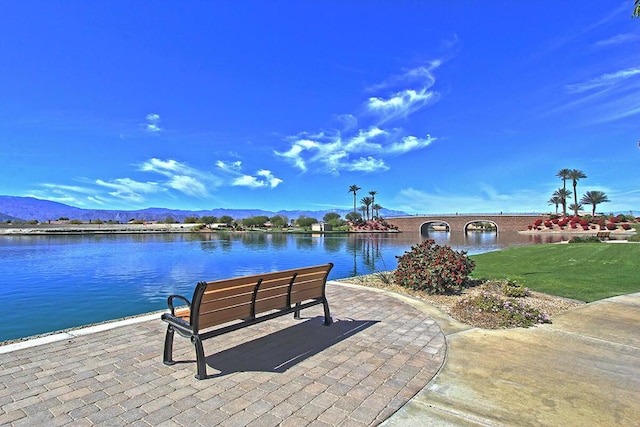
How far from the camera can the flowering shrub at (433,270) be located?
7766 millimetres

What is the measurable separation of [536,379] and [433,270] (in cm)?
445

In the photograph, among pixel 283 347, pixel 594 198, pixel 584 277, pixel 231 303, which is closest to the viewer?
pixel 231 303

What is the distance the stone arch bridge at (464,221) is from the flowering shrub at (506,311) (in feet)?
273

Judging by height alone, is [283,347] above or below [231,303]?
below

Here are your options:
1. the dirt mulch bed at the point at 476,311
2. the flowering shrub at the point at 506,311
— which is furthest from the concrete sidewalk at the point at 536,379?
the dirt mulch bed at the point at 476,311

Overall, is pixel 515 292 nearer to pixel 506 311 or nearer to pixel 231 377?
pixel 506 311

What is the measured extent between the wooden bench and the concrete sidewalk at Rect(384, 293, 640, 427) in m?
1.96

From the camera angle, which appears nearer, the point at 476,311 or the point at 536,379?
the point at 536,379

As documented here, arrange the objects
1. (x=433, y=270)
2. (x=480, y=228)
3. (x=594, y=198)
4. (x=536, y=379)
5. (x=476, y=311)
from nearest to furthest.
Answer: (x=536, y=379)
(x=476, y=311)
(x=433, y=270)
(x=594, y=198)
(x=480, y=228)

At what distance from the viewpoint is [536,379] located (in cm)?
343

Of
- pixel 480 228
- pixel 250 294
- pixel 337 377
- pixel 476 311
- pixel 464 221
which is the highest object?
pixel 464 221

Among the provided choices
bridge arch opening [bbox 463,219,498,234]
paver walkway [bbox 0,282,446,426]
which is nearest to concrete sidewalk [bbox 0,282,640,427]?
paver walkway [bbox 0,282,446,426]

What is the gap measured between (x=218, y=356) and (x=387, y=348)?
6.72ft

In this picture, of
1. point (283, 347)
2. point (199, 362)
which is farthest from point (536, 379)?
point (199, 362)
